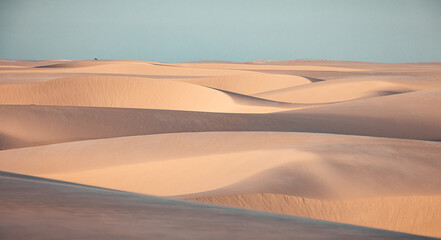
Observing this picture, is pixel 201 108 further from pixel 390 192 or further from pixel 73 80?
pixel 390 192

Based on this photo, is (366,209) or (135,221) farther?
(366,209)

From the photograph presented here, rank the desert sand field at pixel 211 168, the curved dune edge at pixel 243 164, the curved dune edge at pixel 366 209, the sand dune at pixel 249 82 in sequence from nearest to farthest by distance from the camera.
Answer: the desert sand field at pixel 211 168 < the curved dune edge at pixel 366 209 < the curved dune edge at pixel 243 164 < the sand dune at pixel 249 82

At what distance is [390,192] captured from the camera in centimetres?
611

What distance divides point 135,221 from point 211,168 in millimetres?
5611

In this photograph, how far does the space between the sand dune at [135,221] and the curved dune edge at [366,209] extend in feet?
8.97

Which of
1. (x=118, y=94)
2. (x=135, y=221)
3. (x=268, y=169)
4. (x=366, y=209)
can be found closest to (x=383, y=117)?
(x=268, y=169)

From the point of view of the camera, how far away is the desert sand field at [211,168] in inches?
77.0

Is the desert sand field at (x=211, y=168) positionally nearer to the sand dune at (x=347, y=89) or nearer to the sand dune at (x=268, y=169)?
the sand dune at (x=268, y=169)

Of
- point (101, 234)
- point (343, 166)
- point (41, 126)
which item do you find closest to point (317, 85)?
point (41, 126)

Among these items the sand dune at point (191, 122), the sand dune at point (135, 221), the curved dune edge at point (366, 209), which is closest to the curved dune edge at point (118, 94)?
the sand dune at point (191, 122)

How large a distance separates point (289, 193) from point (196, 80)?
30.5 meters

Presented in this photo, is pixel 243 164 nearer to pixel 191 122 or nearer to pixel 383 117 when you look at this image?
pixel 191 122

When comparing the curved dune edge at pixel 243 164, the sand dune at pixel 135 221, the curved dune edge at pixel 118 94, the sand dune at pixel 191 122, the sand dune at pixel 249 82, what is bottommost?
the sand dune at pixel 249 82

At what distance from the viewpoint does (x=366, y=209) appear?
580 centimetres
